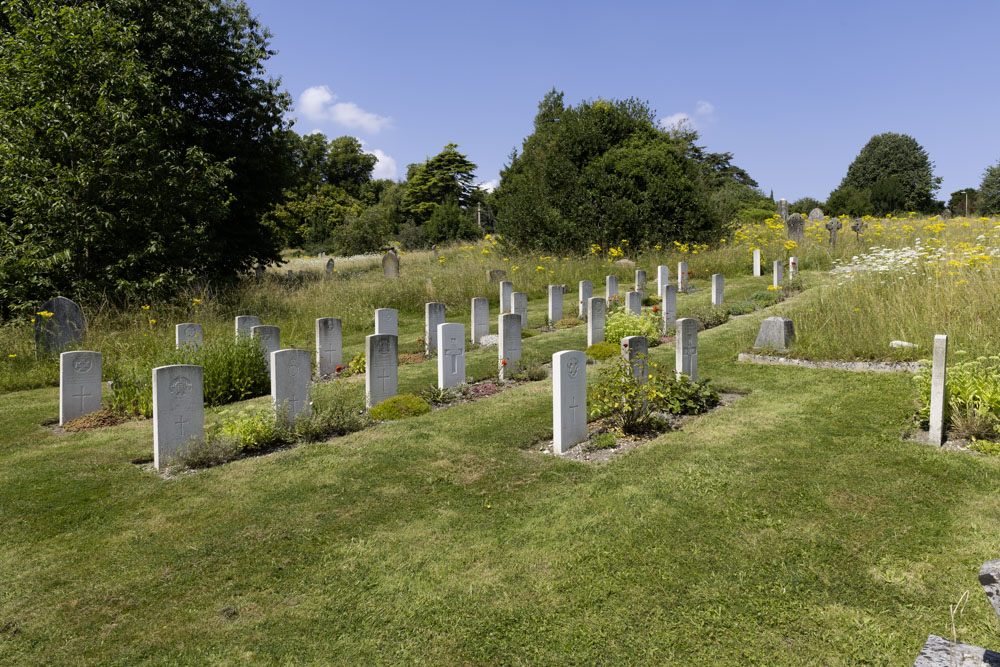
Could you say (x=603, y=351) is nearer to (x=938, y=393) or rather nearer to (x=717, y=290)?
(x=717, y=290)

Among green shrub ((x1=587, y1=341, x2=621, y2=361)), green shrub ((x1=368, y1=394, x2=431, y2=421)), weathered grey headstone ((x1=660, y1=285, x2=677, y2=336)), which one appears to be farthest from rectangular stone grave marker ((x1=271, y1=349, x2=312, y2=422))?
weathered grey headstone ((x1=660, y1=285, x2=677, y2=336))

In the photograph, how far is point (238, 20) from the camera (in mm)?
21203

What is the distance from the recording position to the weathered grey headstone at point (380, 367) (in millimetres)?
8023

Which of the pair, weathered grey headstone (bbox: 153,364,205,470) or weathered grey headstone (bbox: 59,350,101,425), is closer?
weathered grey headstone (bbox: 153,364,205,470)

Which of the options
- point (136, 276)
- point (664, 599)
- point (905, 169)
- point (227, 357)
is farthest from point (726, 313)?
point (905, 169)

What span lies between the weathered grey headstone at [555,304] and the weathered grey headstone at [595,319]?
2835mm

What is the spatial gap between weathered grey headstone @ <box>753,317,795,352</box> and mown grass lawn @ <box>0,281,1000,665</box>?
298 cm

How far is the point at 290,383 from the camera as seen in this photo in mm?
7078

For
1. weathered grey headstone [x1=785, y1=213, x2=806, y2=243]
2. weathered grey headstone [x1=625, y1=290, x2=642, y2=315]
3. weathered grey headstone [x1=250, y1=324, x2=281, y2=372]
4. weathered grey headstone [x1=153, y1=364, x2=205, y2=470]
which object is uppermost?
weathered grey headstone [x1=785, y1=213, x2=806, y2=243]

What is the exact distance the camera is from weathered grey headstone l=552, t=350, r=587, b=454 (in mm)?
6191

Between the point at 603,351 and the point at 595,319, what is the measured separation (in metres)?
0.81

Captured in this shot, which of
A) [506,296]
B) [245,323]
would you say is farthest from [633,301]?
[245,323]

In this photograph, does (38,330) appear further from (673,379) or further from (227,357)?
(673,379)

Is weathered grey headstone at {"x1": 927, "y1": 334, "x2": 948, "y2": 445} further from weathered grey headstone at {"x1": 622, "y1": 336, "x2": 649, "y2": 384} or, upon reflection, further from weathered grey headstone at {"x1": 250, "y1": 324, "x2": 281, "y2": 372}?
weathered grey headstone at {"x1": 250, "y1": 324, "x2": 281, "y2": 372}
